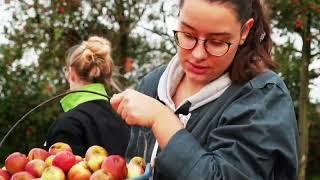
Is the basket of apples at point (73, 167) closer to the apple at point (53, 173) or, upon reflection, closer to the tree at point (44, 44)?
the apple at point (53, 173)

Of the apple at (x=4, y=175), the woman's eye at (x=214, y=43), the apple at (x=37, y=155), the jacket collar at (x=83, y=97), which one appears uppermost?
the woman's eye at (x=214, y=43)

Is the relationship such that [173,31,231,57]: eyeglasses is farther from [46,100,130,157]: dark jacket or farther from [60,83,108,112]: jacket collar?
[60,83,108,112]: jacket collar

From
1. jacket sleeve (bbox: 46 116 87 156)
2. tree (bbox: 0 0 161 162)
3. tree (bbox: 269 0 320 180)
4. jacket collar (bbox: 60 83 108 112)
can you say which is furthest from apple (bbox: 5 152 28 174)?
tree (bbox: 0 0 161 162)

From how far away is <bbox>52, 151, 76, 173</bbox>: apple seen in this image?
76.3 inches

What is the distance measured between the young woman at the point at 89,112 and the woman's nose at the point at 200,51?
1.70 m

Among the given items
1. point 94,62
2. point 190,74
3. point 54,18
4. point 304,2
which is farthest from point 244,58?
point 54,18

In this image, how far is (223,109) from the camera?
1.86 meters

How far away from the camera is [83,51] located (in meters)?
3.98

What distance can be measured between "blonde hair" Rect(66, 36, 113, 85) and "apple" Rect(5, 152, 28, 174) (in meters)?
1.86

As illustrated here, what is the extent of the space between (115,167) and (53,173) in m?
0.18

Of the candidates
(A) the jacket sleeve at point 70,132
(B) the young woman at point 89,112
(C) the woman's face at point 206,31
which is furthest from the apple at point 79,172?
(A) the jacket sleeve at point 70,132

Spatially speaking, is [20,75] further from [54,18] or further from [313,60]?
[313,60]

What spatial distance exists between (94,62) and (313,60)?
3821mm

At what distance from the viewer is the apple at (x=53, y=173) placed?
1.87 meters
